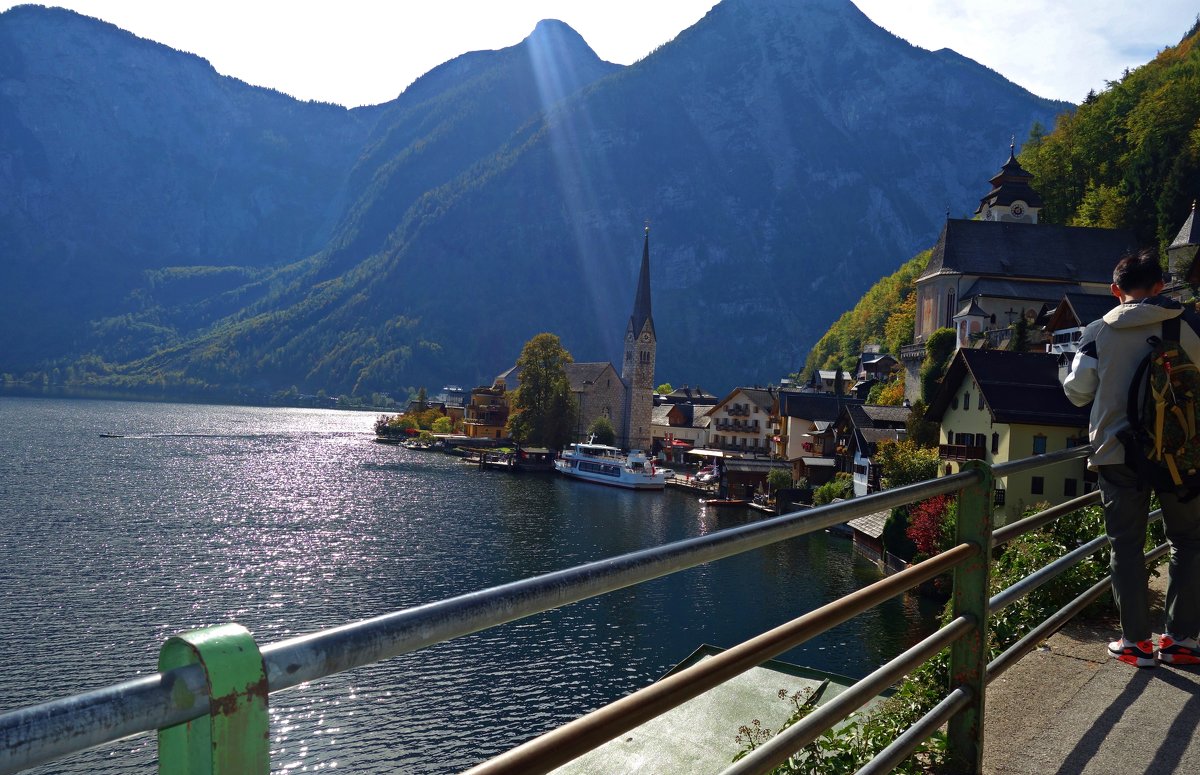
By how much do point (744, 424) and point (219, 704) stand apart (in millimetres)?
83178

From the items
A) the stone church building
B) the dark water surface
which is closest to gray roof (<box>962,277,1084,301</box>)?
the dark water surface

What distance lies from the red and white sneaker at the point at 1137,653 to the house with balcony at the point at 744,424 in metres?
77.1

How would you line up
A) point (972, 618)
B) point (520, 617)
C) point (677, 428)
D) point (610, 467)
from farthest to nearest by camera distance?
point (677, 428)
point (610, 467)
point (972, 618)
point (520, 617)

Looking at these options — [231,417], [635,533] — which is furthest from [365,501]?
[231,417]

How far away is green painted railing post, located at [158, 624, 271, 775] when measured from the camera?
4.07 feet

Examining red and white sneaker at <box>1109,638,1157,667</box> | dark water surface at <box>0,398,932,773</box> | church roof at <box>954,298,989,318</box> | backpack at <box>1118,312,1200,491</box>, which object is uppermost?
church roof at <box>954,298,989,318</box>

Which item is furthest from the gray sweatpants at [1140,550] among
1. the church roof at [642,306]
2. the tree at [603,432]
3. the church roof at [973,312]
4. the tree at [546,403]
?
the church roof at [642,306]

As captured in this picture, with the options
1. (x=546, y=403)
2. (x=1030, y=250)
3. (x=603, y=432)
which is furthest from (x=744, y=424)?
(x=1030, y=250)

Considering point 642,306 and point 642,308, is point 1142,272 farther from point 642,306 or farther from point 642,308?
point 642,306

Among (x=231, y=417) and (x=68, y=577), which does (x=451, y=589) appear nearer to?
(x=68, y=577)

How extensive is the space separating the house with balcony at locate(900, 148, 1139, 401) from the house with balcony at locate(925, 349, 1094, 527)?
20033 mm

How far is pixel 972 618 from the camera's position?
3514mm

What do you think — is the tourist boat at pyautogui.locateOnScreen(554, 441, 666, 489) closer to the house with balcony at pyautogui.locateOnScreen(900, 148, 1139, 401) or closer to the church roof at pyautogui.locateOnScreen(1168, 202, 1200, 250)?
the house with balcony at pyautogui.locateOnScreen(900, 148, 1139, 401)

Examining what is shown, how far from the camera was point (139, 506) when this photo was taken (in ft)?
153
